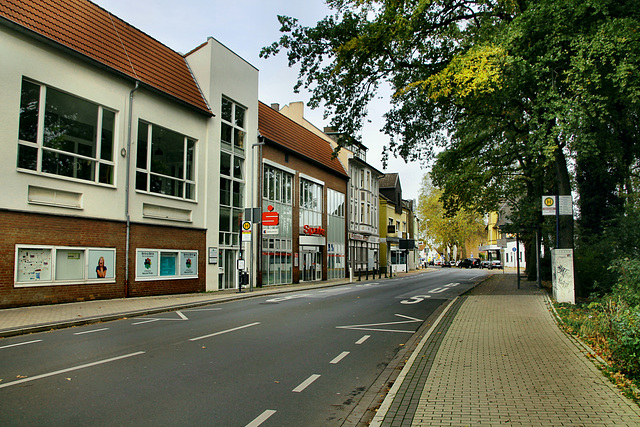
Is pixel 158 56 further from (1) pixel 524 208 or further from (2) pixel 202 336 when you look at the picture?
(1) pixel 524 208

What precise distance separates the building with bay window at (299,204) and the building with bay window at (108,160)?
397cm

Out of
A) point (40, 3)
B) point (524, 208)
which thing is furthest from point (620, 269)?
point (40, 3)

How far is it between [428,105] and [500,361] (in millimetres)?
12707

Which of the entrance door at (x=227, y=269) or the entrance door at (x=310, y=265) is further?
the entrance door at (x=310, y=265)

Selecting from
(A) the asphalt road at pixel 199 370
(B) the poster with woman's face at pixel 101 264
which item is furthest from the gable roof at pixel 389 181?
(A) the asphalt road at pixel 199 370

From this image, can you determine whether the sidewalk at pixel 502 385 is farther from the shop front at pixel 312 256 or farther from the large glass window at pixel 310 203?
the large glass window at pixel 310 203

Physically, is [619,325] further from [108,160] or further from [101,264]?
[108,160]

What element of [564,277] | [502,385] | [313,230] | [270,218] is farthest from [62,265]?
[313,230]

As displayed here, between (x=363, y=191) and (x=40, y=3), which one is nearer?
(x=40, y=3)

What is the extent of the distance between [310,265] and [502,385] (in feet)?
95.9

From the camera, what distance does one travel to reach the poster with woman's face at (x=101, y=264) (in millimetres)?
16625

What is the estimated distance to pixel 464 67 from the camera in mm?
12477

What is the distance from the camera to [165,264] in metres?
20.1

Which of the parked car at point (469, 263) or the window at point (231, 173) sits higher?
the window at point (231, 173)
